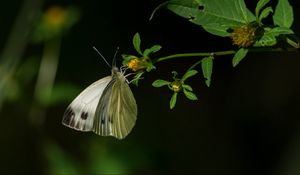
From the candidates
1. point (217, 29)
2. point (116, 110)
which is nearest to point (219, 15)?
point (217, 29)

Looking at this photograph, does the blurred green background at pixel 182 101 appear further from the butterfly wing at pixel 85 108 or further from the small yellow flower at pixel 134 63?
the small yellow flower at pixel 134 63

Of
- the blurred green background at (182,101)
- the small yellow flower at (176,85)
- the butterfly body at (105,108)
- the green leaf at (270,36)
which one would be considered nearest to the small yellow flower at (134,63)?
the small yellow flower at (176,85)

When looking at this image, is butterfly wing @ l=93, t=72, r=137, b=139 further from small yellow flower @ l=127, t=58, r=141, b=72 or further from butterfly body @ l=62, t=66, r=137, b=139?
small yellow flower @ l=127, t=58, r=141, b=72

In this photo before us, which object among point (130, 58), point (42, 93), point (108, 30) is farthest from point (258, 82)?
point (130, 58)

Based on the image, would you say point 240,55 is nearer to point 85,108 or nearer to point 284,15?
point 284,15

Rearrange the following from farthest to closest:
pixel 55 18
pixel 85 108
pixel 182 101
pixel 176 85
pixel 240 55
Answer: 1. pixel 182 101
2. pixel 55 18
3. pixel 85 108
4. pixel 176 85
5. pixel 240 55

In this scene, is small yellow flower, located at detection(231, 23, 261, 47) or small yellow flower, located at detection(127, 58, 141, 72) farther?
small yellow flower, located at detection(127, 58, 141, 72)

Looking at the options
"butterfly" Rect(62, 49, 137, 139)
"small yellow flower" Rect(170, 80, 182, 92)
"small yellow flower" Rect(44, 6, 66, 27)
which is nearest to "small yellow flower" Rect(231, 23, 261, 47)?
"small yellow flower" Rect(170, 80, 182, 92)
